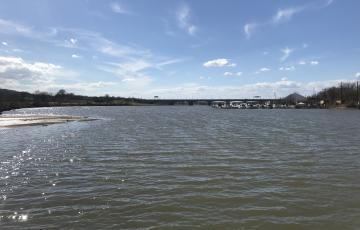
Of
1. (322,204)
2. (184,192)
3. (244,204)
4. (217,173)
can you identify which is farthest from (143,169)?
(322,204)

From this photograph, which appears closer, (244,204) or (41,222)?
(41,222)

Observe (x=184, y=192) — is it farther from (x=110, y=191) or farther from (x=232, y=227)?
(x=232, y=227)

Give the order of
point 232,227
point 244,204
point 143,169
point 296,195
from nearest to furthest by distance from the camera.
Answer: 1. point 232,227
2. point 244,204
3. point 296,195
4. point 143,169

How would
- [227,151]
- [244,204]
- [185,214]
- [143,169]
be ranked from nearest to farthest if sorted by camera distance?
[185,214], [244,204], [143,169], [227,151]

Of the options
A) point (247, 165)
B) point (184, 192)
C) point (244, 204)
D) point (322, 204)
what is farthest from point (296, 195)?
point (247, 165)

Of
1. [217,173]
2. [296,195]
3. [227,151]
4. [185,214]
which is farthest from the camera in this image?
[227,151]

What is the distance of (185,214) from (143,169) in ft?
29.1

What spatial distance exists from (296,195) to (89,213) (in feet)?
26.8

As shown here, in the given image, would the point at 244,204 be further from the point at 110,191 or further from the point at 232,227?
the point at 110,191

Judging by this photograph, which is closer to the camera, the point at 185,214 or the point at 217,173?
the point at 185,214

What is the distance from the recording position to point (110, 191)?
17188mm

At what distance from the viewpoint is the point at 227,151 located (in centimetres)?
3027

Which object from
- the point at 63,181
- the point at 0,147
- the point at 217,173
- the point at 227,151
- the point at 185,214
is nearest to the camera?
the point at 185,214

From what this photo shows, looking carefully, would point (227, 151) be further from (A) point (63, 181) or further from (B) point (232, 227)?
(B) point (232, 227)
